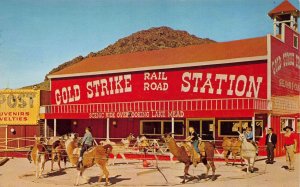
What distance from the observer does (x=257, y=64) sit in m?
24.8

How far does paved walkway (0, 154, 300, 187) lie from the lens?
14777 millimetres

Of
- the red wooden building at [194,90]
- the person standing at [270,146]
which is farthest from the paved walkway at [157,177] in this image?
the red wooden building at [194,90]

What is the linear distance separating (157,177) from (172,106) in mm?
9721

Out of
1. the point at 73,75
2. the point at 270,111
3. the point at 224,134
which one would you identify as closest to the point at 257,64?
the point at 270,111

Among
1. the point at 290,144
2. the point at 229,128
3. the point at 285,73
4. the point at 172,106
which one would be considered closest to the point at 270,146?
the point at 290,144

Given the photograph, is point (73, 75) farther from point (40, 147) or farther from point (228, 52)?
point (40, 147)

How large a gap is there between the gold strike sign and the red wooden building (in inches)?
42.9

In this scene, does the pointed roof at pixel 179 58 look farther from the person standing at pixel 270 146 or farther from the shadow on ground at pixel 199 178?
the shadow on ground at pixel 199 178

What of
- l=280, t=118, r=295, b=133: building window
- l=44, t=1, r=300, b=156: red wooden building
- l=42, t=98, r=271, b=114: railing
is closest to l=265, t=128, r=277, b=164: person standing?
l=44, t=1, r=300, b=156: red wooden building

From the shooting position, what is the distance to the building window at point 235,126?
2483 cm

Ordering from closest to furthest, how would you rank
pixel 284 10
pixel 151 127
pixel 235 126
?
1. pixel 235 126
2. pixel 151 127
3. pixel 284 10

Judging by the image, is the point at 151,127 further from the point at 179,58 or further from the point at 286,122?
the point at 286,122

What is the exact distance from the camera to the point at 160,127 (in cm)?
2872

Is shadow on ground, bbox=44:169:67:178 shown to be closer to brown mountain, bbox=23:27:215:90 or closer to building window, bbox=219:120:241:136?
building window, bbox=219:120:241:136
